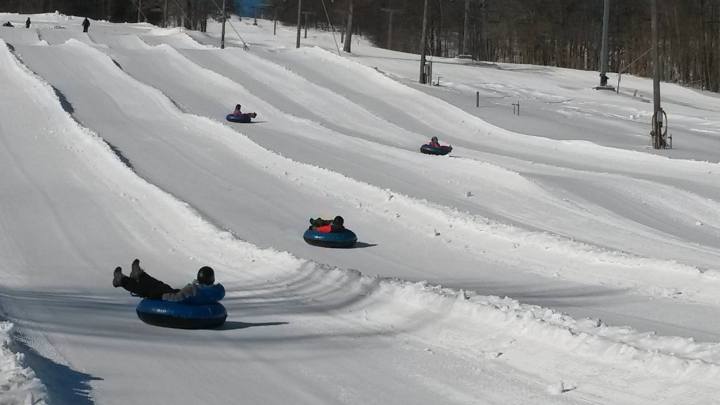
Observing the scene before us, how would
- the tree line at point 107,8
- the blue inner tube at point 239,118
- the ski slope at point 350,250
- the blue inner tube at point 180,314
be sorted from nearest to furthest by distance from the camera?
1. the ski slope at point 350,250
2. the blue inner tube at point 180,314
3. the blue inner tube at point 239,118
4. the tree line at point 107,8

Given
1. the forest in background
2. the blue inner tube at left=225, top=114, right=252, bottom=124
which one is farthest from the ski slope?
the forest in background

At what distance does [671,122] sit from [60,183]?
82.3 feet

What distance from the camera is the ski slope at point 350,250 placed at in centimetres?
851

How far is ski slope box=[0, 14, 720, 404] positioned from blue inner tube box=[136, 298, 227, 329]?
142 millimetres

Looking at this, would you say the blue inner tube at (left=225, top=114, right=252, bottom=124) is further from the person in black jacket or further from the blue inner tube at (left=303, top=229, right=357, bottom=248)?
the person in black jacket

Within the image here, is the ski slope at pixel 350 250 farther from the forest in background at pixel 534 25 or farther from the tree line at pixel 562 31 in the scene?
the forest in background at pixel 534 25

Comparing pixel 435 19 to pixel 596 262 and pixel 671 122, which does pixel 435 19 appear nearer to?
pixel 671 122

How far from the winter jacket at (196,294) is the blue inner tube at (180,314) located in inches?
2.2

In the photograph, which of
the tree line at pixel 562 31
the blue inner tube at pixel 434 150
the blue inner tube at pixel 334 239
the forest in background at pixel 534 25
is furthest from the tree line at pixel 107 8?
the blue inner tube at pixel 334 239

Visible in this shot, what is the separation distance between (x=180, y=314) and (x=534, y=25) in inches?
2553

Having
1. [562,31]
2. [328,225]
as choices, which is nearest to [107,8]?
[562,31]

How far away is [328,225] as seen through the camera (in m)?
16.5

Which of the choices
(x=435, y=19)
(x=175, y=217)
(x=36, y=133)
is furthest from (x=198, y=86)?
(x=435, y=19)

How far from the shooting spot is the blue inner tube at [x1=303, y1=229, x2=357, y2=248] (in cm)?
1628
